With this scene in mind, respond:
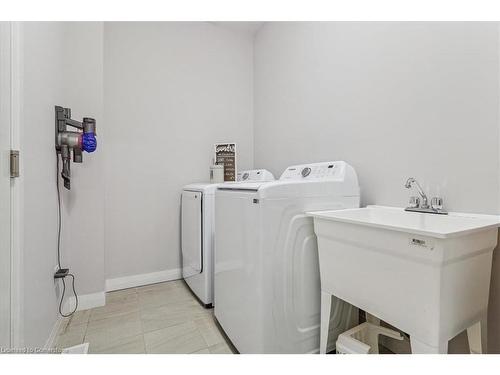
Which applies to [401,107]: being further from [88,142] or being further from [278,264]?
[88,142]

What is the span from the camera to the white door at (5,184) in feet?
3.08

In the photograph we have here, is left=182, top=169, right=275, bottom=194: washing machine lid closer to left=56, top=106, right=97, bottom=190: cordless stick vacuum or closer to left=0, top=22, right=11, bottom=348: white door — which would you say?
left=56, top=106, right=97, bottom=190: cordless stick vacuum

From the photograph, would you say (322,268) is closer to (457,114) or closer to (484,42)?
(457,114)

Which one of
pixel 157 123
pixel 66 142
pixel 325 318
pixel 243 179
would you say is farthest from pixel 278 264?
pixel 157 123

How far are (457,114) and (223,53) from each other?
7.68 ft

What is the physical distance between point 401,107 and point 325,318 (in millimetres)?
1214

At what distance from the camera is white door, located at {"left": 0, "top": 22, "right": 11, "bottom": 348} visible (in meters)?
0.94

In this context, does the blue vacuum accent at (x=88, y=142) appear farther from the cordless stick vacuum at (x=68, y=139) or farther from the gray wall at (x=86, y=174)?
the gray wall at (x=86, y=174)

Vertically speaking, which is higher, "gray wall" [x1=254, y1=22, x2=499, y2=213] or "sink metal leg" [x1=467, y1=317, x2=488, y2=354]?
"gray wall" [x1=254, y1=22, x2=499, y2=213]

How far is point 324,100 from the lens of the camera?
1.96 meters

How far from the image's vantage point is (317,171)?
65.8 inches

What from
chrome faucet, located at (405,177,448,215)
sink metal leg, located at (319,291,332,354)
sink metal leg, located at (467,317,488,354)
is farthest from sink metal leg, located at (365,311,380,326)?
chrome faucet, located at (405,177,448,215)

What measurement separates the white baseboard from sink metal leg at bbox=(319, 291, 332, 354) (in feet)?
5.60
